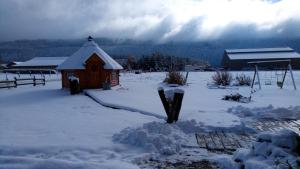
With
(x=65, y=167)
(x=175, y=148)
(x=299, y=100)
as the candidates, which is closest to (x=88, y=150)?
(x=65, y=167)

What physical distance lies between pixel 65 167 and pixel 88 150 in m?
1.28

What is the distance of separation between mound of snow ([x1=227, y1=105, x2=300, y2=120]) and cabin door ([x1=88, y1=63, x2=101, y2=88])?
11.5m

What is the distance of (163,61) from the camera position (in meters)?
92.1

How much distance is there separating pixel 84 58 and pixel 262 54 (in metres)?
70.1

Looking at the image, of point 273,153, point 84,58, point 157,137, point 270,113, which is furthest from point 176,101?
point 84,58

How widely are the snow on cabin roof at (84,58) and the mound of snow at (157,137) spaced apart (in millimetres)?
14003

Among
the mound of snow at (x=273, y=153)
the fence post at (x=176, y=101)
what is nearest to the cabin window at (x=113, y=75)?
the fence post at (x=176, y=101)

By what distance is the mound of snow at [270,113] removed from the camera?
1078cm

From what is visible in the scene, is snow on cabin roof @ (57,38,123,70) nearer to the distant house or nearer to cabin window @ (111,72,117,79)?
cabin window @ (111,72,117,79)

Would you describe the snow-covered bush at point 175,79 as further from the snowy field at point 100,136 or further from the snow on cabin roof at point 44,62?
the snow on cabin roof at point 44,62

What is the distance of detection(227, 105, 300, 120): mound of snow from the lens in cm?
1078

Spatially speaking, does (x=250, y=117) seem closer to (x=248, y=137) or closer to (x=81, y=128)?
(x=248, y=137)

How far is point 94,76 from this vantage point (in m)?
21.6

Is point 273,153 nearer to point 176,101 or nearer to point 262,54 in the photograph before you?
point 176,101
